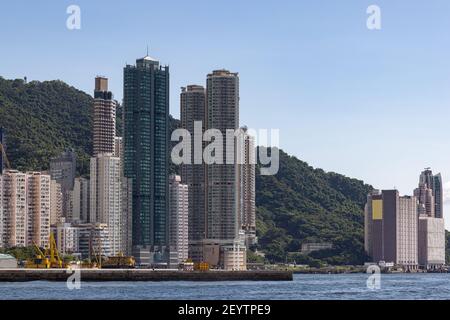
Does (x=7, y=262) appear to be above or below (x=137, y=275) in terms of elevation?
above

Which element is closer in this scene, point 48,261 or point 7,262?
point 7,262

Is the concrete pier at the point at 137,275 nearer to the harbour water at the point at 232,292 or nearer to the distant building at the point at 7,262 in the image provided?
the distant building at the point at 7,262

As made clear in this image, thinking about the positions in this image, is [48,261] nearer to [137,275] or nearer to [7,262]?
[7,262]

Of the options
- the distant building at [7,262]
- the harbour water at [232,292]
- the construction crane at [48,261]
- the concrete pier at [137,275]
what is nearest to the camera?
the harbour water at [232,292]

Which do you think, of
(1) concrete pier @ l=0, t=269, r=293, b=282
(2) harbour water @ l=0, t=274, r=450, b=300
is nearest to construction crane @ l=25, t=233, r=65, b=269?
(1) concrete pier @ l=0, t=269, r=293, b=282

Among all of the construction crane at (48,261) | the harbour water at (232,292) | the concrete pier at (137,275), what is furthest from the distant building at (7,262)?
the harbour water at (232,292)

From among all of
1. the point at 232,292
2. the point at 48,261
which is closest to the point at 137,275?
the point at 48,261
